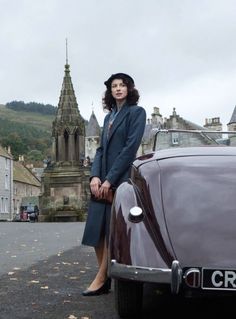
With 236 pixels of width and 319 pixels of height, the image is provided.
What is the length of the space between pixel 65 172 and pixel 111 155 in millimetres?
29301

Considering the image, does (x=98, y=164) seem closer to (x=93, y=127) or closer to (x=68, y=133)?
(x=68, y=133)

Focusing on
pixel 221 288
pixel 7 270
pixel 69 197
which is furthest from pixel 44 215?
pixel 221 288

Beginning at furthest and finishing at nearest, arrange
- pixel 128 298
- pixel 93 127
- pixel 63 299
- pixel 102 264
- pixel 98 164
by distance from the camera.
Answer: pixel 93 127
pixel 98 164
pixel 102 264
pixel 63 299
pixel 128 298

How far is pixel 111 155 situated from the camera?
542 centimetres

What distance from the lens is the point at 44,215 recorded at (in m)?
34.2

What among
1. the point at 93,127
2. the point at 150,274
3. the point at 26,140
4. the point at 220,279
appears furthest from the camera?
the point at 26,140

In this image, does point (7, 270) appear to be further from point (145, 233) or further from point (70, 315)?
point (145, 233)

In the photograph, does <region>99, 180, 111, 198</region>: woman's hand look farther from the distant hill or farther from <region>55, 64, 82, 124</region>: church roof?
the distant hill

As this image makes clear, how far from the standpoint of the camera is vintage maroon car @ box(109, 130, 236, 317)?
3.50 m

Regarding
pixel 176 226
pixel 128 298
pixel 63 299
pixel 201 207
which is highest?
pixel 201 207

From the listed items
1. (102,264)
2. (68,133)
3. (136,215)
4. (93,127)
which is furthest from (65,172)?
(93,127)

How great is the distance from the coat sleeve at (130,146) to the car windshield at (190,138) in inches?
18.3

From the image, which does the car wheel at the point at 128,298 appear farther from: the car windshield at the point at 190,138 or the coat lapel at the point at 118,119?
the car windshield at the point at 190,138

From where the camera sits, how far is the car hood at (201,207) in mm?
3562
